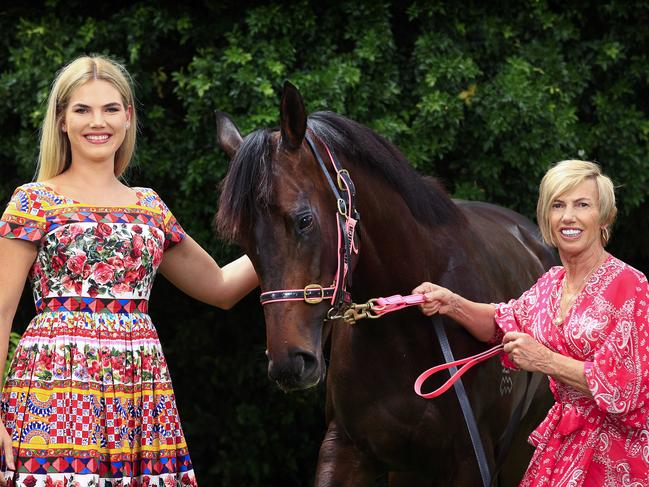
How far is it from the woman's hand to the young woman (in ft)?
2.97

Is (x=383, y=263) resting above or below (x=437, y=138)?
below

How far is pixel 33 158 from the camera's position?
528 cm

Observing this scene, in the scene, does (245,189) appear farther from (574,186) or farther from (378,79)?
(378,79)

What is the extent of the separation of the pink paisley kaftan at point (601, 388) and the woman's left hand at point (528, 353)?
6 centimetres

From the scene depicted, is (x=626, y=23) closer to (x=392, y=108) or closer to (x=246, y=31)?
(x=392, y=108)

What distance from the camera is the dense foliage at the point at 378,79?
5145 millimetres

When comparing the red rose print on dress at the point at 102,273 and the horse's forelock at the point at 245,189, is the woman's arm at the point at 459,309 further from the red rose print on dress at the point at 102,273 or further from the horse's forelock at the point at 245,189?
the red rose print on dress at the point at 102,273

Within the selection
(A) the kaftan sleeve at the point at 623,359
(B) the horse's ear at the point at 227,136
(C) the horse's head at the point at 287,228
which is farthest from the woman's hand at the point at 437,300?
(B) the horse's ear at the point at 227,136

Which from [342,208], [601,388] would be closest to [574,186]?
[601,388]

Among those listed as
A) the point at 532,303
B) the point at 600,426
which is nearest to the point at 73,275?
the point at 532,303

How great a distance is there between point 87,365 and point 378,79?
2.92m

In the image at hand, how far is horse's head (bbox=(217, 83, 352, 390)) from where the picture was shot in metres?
2.96

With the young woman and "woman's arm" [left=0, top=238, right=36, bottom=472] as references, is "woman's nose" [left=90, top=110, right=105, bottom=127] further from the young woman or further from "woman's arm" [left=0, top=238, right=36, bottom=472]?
"woman's arm" [left=0, top=238, right=36, bottom=472]

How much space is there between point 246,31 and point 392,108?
2.84ft
